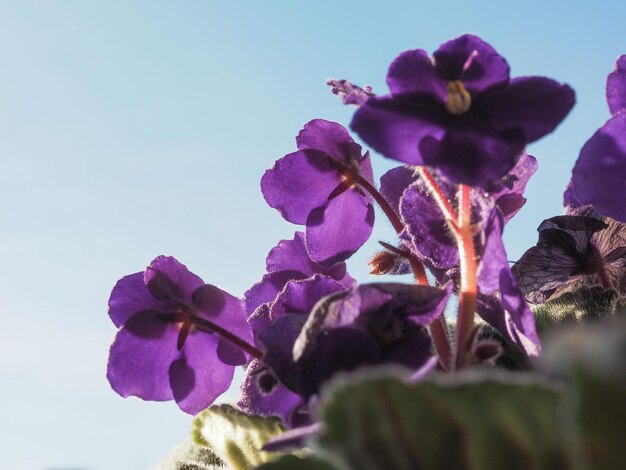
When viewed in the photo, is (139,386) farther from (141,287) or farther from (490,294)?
(490,294)

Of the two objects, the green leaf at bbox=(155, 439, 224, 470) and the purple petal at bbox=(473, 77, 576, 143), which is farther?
the green leaf at bbox=(155, 439, 224, 470)

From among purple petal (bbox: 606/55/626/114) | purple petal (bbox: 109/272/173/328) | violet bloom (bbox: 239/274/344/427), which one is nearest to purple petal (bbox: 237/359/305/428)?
violet bloom (bbox: 239/274/344/427)

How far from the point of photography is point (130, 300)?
70cm

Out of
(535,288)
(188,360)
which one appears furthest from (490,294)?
(188,360)

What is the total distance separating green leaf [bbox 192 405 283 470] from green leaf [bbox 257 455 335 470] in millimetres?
244

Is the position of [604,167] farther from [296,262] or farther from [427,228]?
[296,262]

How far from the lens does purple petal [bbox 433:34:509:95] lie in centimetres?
52

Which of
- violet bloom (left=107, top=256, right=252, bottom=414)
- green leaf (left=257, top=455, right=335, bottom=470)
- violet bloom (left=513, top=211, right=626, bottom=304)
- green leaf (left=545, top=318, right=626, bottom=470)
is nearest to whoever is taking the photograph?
green leaf (left=545, top=318, right=626, bottom=470)

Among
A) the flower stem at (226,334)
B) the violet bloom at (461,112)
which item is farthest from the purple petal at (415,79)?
the flower stem at (226,334)

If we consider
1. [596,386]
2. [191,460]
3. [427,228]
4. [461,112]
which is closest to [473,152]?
[461,112]

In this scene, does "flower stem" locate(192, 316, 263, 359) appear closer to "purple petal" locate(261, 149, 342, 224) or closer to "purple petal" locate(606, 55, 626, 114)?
"purple petal" locate(261, 149, 342, 224)

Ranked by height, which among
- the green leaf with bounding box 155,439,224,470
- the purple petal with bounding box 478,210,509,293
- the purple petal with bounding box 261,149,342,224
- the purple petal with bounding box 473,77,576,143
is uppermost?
the purple petal with bounding box 261,149,342,224

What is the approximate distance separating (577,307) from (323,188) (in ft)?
1.01

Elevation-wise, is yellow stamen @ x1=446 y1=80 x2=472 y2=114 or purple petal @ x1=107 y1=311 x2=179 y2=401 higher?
yellow stamen @ x1=446 y1=80 x2=472 y2=114
